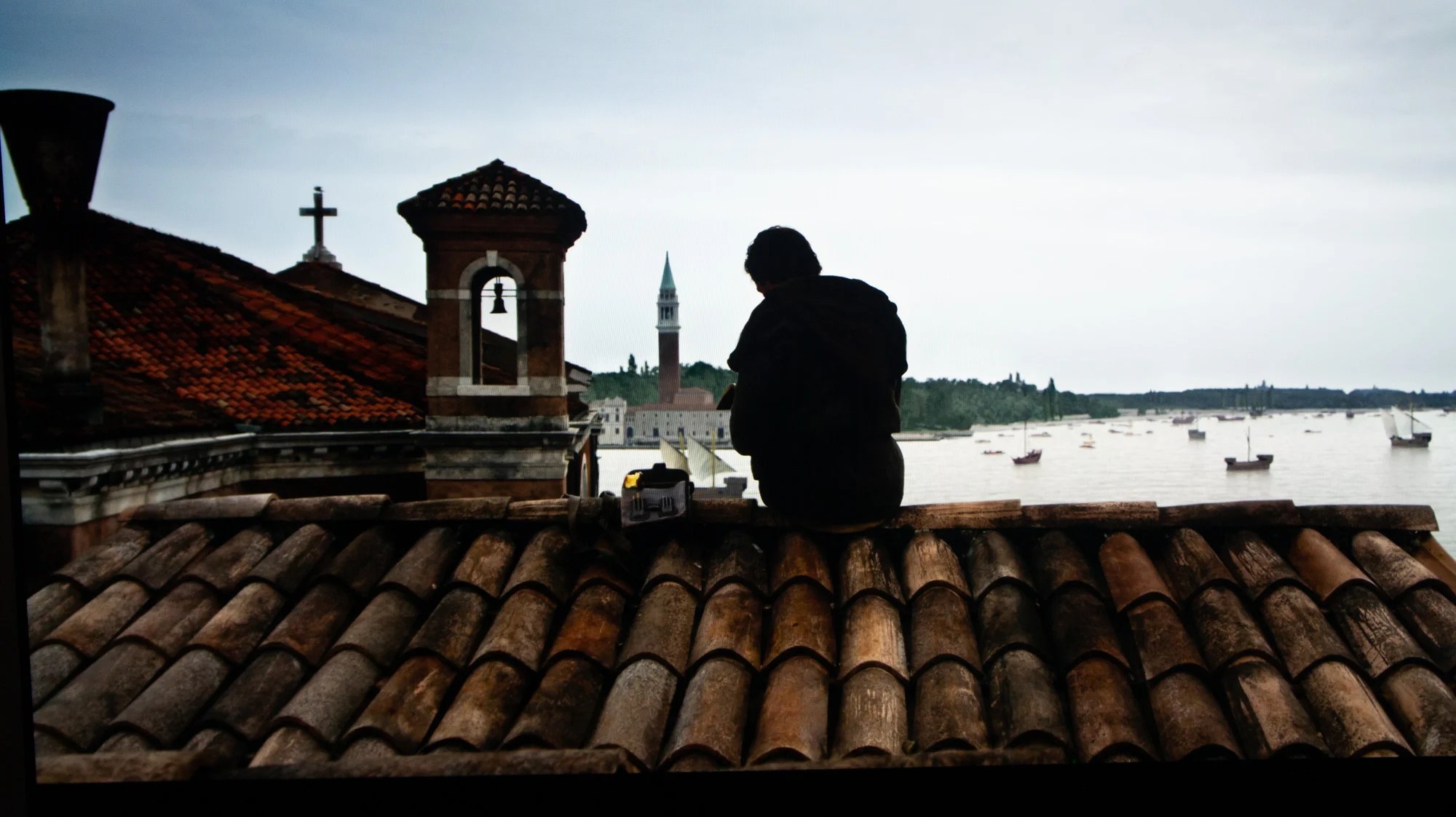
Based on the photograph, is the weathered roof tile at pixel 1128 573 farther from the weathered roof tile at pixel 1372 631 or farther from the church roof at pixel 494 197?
the church roof at pixel 494 197

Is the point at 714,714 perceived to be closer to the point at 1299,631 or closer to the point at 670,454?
the point at 1299,631

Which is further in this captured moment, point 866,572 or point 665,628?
point 866,572

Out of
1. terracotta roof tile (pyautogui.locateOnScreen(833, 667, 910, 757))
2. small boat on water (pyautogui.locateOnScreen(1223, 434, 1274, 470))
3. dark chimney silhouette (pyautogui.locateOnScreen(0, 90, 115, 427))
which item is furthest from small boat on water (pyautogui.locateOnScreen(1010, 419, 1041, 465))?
dark chimney silhouette (pyautogui.locateOnScreen(0, 90, 115, 427))

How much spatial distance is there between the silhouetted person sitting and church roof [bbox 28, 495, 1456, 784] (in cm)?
12

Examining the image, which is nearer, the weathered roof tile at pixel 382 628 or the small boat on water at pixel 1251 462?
the weathered roof tile at pixel 382 628

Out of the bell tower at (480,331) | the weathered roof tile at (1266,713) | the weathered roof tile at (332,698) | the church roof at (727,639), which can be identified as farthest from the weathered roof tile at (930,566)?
the bell tower at (480,331)

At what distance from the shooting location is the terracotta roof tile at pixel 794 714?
5.76 ft

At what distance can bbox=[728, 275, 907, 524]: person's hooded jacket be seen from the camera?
259 centimetres

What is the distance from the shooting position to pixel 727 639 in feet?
6.97

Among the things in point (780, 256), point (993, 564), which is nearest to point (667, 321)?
point (780, 256)

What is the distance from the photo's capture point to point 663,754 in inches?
71.3

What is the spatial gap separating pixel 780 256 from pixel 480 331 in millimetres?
6740

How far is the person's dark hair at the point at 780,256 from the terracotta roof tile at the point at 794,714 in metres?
1.16

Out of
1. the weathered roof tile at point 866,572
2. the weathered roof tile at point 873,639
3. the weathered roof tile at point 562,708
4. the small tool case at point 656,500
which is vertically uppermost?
the small tool case at point 656,500
